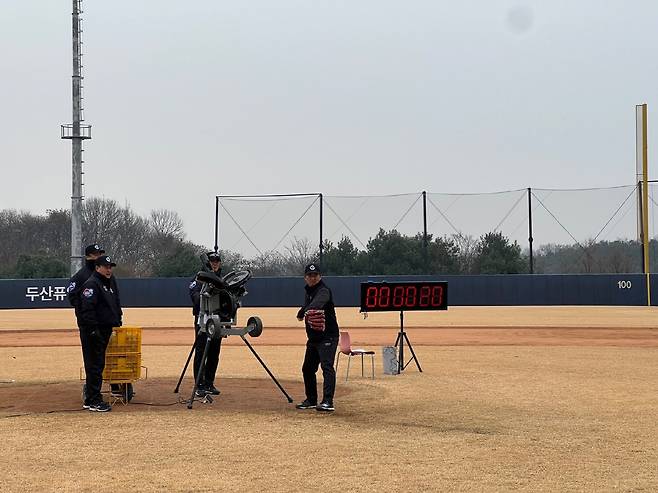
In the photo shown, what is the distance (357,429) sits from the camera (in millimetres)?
10867

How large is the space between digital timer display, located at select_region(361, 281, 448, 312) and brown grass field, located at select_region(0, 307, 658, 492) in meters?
1.21

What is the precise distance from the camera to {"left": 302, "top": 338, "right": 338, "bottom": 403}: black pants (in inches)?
485

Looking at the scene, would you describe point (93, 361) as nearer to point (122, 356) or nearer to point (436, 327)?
point (122, 356)

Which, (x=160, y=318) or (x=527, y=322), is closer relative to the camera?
(x=527, y=322)

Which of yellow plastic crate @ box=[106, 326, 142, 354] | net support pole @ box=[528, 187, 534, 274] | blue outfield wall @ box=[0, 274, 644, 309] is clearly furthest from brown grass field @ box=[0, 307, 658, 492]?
net support pole @ box=[528, 187, 534, 274]

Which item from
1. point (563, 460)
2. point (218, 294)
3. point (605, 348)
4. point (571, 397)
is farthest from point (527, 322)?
point (563, 460)

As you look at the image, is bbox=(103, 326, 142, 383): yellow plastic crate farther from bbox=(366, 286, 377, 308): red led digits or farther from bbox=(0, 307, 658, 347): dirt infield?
bbox=(0, 307, 658, 347): dirt infield

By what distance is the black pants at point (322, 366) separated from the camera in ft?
40.4

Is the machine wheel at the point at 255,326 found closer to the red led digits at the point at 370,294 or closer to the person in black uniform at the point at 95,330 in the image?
the person in black uniform at the point at 95,330

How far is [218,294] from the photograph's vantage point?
1280 centimetres

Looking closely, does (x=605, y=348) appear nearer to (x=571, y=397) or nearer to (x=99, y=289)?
(x=571, y=397)

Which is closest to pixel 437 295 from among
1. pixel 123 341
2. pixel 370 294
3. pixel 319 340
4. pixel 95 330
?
pixel 370 294

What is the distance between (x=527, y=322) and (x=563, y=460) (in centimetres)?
2658

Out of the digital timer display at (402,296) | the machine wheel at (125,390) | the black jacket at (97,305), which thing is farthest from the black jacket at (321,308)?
the digital timer display at (402,296)
